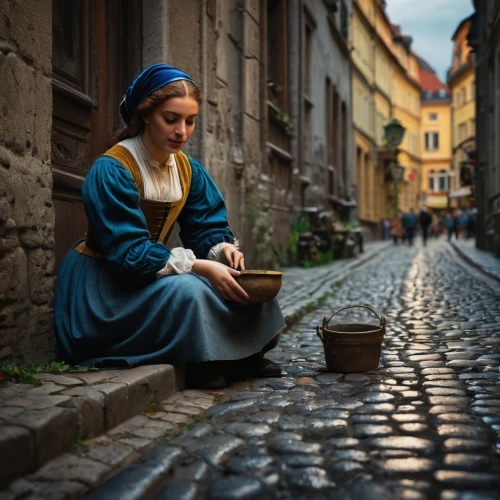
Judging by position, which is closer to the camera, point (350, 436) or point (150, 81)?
point (350, 436)

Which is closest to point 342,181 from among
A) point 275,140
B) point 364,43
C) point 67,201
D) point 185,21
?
point 275,140

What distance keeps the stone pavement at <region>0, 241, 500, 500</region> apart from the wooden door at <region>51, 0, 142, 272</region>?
1.60 metres

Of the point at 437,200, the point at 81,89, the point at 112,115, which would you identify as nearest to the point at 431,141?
the point at 437,200

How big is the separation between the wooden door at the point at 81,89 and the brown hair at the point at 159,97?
77 cm

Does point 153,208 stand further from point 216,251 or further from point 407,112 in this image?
point 407,112

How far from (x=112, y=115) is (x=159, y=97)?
1.94 meters

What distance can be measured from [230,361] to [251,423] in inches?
34.8

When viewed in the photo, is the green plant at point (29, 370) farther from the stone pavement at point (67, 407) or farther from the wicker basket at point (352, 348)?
the wicker basket at point (352, 348)

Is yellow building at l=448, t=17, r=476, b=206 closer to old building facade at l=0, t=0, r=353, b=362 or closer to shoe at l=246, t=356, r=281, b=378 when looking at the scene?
old building facade at l=0, t=0, r=353, b=362

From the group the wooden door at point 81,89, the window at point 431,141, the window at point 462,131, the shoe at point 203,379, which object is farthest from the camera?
the window at point 431,141

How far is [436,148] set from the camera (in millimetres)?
61531

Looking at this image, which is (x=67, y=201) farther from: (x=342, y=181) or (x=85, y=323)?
(x=342, y=181)

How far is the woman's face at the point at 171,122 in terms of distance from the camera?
3686 millimetres

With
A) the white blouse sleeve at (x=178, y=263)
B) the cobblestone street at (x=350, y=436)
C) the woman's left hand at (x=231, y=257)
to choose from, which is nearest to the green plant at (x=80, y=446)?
the cobblestone street at (x=350, y=436)
